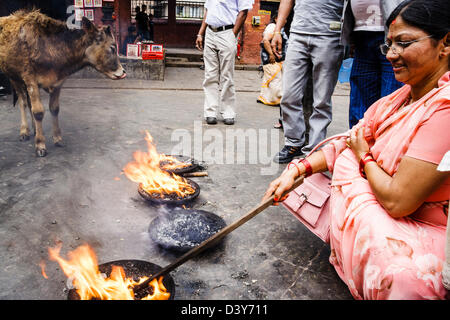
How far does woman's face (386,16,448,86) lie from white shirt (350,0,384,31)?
1.59 meters

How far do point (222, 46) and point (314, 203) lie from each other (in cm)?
428

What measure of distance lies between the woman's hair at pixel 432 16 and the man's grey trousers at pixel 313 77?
6.99 feet

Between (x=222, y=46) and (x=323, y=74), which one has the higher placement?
(x=222, y=46)

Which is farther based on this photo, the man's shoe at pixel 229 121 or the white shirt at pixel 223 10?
the man's shoe at pixel 229 121

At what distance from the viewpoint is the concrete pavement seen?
2.42m

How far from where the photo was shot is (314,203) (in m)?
2.63

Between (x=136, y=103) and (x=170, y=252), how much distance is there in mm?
5293

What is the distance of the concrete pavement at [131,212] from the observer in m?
2.42

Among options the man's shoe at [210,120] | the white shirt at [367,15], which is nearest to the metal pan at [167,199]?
the white shirt at [367,15]

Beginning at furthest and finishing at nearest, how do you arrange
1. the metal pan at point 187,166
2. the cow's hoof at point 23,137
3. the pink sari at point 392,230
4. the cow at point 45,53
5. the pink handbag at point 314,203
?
the cow's hoof at point 23,137 < the cow at point 45,53 < the metal pan at point 187,166 < the pink handbag at point 314,203 < the pink sari at point 392,230

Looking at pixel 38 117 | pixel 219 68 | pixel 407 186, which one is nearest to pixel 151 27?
pixel 219 68

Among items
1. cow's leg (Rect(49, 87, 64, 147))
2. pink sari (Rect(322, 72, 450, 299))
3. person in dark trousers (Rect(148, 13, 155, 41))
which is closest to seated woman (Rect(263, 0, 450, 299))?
pink sari (Rect(322, 72, 450, 299))

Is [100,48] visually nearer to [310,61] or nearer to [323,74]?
[310,61]

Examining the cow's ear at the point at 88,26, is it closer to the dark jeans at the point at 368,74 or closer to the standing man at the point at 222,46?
the standing man at the point at 222,46
